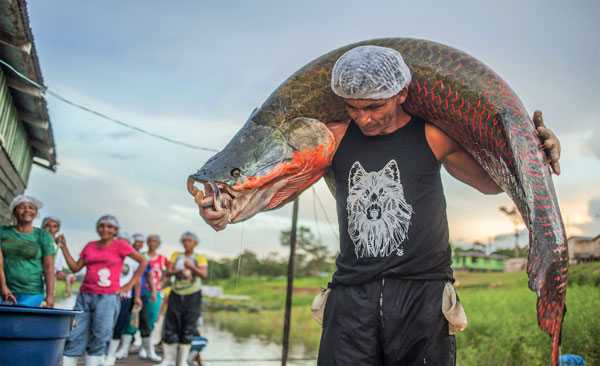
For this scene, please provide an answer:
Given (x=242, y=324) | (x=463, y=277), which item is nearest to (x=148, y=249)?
(x=463, y=277)

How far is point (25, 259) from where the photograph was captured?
4824mm

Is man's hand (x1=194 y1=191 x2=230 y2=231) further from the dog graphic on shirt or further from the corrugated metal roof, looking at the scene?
the corrugated metal roof

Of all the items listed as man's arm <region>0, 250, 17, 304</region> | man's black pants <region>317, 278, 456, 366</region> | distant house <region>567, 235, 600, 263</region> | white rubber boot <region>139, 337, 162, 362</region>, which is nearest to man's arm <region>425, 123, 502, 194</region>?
man's black pants <region>317, 278, 456, 366</region>

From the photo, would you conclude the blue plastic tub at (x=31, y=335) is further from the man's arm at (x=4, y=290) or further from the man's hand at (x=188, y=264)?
the man's hand at (x=188, y=264)

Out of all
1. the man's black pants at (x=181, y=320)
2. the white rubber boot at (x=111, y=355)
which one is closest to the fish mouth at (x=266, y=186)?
the man's black pants at (x=181, y=320)

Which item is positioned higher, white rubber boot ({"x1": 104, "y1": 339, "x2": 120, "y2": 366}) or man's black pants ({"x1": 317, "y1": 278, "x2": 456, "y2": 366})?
man's black pants ({"x1": 317, "y1": 278, "x2": 456, "y2": 366})

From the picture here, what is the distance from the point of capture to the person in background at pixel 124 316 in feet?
23.6

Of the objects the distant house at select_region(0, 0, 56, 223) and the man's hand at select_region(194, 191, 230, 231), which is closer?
the man's hand at select_region(194, 191, 230, 231)

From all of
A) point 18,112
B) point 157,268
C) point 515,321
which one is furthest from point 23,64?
point 515,321

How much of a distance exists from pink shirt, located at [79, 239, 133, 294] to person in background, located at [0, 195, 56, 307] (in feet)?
1.52

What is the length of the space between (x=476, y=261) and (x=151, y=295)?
21.1ft

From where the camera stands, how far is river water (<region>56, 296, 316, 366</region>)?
9453 mm

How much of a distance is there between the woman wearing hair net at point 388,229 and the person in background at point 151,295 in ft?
20.9

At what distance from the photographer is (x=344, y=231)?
7.36ft
